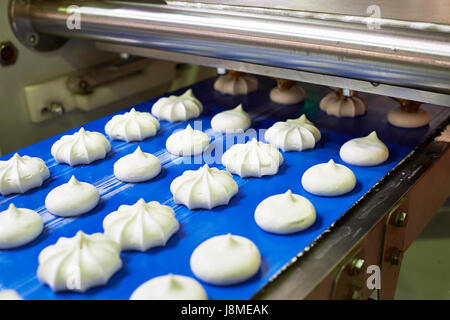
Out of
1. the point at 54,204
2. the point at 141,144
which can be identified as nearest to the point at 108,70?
the point at 141,144

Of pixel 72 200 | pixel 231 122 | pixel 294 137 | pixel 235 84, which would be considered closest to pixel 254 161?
pixel 294 137

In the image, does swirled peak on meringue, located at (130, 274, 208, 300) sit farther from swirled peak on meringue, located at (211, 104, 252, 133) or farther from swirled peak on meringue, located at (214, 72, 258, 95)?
swirled peak on meringue, located at (214, 72, 258, 95)

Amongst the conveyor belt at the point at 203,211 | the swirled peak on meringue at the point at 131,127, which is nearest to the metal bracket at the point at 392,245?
the conveyor belt at the point at 203,211

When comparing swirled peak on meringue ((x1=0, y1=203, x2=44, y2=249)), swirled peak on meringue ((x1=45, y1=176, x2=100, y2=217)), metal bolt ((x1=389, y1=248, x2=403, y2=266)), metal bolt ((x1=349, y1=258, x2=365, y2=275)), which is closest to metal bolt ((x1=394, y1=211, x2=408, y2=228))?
metal bolt ((x1=389, y1=248, x2=403, y2=266))

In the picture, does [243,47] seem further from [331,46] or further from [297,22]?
[331,46]

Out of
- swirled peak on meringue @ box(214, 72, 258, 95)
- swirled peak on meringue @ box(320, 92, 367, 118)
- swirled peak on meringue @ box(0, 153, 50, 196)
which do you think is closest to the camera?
swirled peak on meringue @ box(0, 153, 50, 196)

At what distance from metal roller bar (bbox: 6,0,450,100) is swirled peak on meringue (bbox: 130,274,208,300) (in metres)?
0.85

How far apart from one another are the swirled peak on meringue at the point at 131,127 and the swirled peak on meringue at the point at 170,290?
0.86 meters

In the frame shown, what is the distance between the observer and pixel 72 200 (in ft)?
4.32

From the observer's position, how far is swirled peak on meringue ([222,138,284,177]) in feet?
4.93

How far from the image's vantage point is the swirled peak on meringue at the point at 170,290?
3.21ft

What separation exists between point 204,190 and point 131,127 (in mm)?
576

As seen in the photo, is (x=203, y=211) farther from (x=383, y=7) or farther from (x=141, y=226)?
(x=383, y=7)

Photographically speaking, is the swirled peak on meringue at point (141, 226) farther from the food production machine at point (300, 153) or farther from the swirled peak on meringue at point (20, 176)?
the swirled peak on meringue at point (20, 176)
